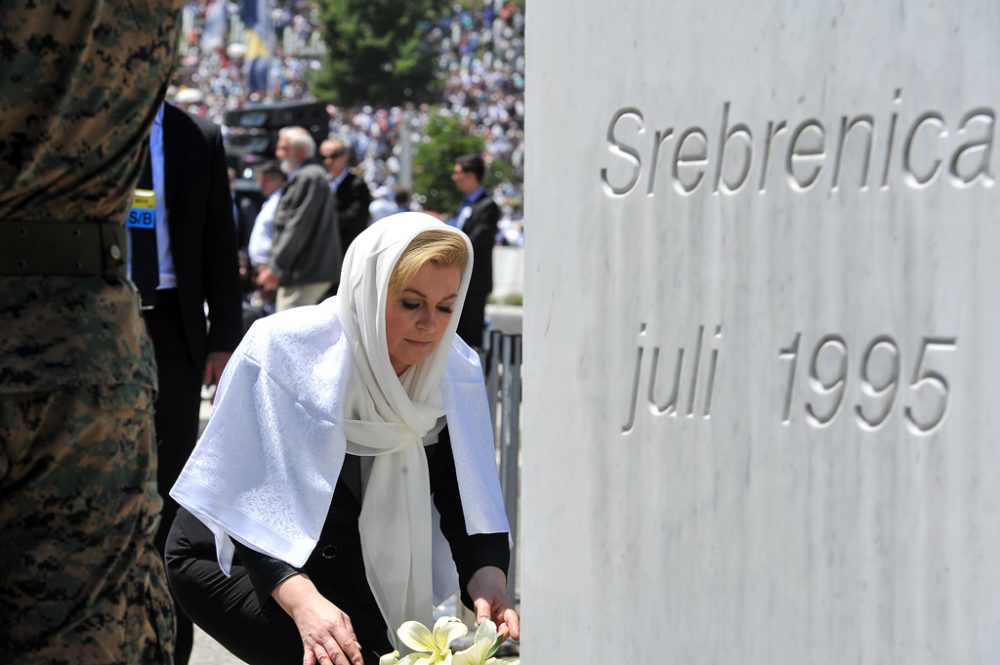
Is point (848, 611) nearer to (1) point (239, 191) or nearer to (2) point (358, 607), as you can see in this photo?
(2) point (358, 607)

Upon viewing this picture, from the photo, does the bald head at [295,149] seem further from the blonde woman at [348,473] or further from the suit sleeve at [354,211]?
the blonde woman at [348,473]

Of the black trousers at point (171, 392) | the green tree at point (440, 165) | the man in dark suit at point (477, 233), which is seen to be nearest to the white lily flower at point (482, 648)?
the black trousers at point (171, 392)

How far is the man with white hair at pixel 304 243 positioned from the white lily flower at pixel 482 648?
5.94 meters

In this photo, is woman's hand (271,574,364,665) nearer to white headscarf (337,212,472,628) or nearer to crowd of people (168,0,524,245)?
white headscarf (337,212,472,628)

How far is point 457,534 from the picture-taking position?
3424 millimetres

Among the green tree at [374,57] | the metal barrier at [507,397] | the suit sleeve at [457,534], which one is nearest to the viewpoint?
the suit sleeve at [457,534]

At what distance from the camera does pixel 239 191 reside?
43.1ft

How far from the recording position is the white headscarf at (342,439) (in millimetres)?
3137

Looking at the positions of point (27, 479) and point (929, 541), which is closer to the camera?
point (27, 479)

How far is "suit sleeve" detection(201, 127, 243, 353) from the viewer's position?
4.33 metres

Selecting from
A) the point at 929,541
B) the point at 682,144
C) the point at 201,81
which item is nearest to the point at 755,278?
the point at 682,144

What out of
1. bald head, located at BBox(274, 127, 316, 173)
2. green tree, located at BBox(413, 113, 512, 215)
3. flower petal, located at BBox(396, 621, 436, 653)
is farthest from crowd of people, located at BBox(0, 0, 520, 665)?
green tree, located at BBox(413, 113, 512, 215)

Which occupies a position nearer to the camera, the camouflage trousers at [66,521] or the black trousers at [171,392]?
the camouflage trousers at [66,521]

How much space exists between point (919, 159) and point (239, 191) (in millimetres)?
11370
